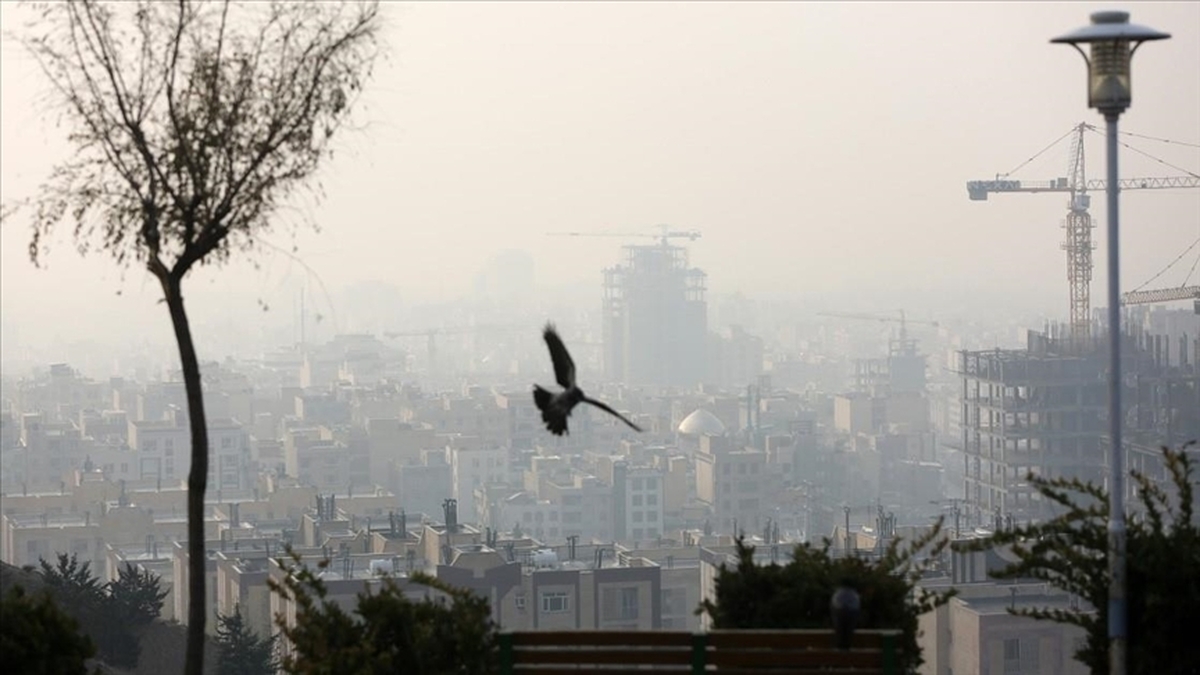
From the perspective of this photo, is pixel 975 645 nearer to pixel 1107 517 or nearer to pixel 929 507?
pixel 1107 517

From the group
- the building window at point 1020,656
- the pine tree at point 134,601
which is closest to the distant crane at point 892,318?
the building window at point 1020,656

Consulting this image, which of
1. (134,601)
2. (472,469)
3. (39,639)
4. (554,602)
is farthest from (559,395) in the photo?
(472,469)

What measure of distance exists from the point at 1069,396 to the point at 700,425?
18362 mm

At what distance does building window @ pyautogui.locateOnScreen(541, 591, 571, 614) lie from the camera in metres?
31.0

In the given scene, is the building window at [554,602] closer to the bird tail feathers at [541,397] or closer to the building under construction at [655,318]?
the bird tail feathers at [541,397]

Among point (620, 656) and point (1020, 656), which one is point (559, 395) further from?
point (1020, 656)

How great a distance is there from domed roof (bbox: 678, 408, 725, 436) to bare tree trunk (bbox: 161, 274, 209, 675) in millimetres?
72955

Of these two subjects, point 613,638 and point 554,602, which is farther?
point 554,602

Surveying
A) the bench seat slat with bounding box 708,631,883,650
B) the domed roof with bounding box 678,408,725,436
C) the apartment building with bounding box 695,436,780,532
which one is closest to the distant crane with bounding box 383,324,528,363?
the domed roof with bounding box 678,408,725,436

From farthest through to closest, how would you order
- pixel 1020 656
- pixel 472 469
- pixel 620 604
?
1. pixel 472 469
2. pixel 620 604
3. pixel 1020 656

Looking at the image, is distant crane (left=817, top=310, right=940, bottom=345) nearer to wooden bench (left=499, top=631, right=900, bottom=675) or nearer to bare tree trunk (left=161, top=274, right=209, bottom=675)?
bare tree trunk (left=161, top=274, right=209, bottom=675)

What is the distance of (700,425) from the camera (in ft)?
262

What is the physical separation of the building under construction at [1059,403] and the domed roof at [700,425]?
11.9 meters

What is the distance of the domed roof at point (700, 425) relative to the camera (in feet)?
261
